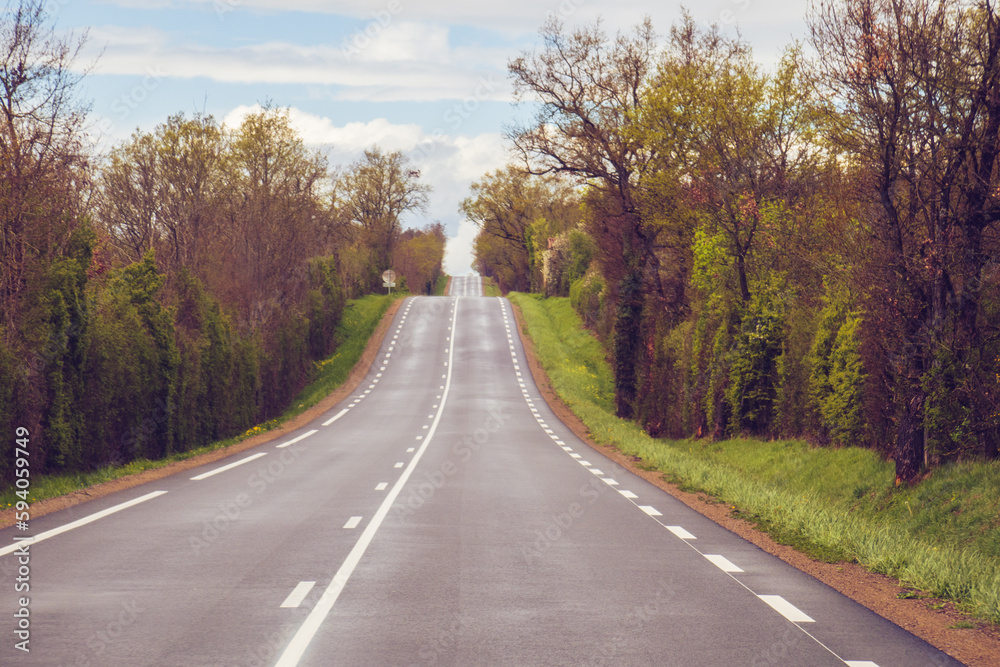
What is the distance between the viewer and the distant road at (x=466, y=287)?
147 metres

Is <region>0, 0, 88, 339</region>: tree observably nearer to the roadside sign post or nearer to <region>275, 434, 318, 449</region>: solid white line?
<region>275, 434, 318, 449</region>: solid white line

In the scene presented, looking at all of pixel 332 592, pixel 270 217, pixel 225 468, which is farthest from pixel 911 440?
pixel 270 217

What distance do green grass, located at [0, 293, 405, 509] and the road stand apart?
1121 mm

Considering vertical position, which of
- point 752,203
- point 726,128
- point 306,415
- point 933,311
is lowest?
point 306,415

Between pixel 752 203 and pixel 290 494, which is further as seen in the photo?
pixel 752 203

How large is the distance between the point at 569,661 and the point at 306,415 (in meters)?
32.8

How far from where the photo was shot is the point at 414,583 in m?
7.82

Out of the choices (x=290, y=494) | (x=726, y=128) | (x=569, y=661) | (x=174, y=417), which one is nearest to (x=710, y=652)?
(x=569, y=661)

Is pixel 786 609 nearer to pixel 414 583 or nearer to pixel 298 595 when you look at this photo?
pixel 414 583

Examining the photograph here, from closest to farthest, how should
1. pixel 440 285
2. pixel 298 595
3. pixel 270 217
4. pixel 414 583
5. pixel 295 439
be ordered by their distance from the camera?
1. pixel 298 595
2. pixel 414 583
3. pixel 295 439
4. pixel 270 217
5. pixel 440 285

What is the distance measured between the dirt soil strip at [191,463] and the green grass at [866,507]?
9.26 m

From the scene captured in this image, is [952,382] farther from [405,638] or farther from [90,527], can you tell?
[90,527]

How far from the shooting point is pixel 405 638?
19.9 ft

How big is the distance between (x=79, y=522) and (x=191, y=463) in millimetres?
9249
